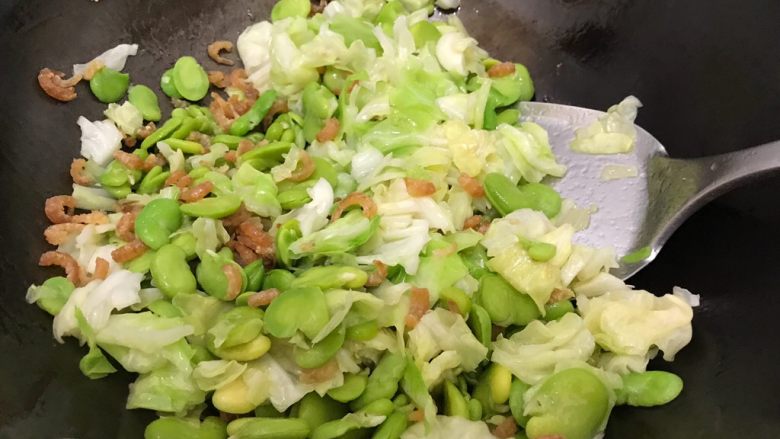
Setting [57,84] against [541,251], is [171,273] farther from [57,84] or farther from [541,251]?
[541,251]

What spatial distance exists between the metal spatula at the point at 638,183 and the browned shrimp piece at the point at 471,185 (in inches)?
15.3

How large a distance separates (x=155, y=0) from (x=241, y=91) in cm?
53

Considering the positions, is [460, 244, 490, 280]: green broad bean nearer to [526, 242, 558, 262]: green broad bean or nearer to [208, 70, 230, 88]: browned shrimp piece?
[526, 242, 558, 262]: green broad bean

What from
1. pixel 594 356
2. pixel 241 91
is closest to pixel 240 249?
pixel 241 91

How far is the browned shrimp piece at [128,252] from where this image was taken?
2484 mm

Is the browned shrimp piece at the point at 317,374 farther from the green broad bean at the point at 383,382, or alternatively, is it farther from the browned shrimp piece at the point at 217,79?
the browned shrimp piece at the point at 217,79

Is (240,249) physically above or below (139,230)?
below

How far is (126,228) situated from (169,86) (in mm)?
785

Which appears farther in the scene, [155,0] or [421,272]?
[155,0]

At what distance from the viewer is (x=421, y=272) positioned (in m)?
2.55

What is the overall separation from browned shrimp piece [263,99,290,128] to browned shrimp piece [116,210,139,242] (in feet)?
2.52

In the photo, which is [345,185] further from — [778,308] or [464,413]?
[778,308]

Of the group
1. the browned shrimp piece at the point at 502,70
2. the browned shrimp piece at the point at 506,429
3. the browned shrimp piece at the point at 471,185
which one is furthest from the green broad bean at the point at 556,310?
the browned shrimp piece at the point at 502,70

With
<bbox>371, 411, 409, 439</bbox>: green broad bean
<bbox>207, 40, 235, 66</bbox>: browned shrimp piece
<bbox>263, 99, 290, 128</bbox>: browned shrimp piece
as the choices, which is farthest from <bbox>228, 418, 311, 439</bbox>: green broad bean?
<bbox>207, 40, 235, 66</bbox>: browned shrimp piece
